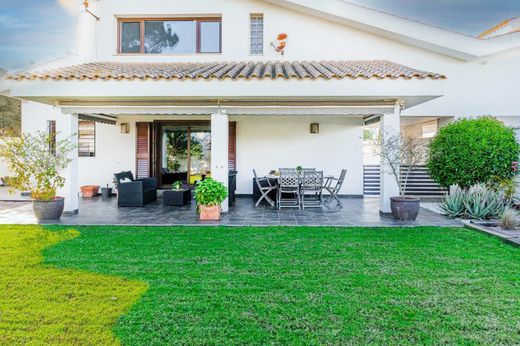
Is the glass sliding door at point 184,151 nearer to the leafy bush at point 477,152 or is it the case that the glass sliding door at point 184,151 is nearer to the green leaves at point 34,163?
the green leaves at point 34,163

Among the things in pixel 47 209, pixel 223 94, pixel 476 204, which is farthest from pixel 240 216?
pixel 476 204

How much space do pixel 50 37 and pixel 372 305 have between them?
66.7 ft

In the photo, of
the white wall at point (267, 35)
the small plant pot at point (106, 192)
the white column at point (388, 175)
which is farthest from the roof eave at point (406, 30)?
the small plant pot at point (106, 192)

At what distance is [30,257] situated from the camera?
571 centimetres

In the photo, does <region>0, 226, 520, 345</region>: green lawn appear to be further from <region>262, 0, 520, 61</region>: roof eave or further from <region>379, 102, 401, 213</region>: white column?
<region>262, 0, 520, 61</region>: roof eave

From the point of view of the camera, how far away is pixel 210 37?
44.1 ft

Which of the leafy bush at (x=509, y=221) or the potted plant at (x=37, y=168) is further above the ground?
the potted plant at (x=37, y=168)

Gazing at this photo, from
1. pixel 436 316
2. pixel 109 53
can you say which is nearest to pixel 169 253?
pixel 436 316

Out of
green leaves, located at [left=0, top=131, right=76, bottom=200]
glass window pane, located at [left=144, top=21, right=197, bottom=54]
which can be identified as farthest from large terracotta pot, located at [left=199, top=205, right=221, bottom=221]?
glass window pane, located at [left=144, top=21, right=197, bottom=54]

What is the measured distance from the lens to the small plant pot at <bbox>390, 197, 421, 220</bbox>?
28.6 feet

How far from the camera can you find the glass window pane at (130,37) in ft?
44.5

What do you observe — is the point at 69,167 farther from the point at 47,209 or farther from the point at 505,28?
the point at 505,28

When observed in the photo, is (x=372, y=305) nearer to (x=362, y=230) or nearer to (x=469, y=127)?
(x=362, y=230)

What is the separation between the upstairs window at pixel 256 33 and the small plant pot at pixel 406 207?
7685 mm
